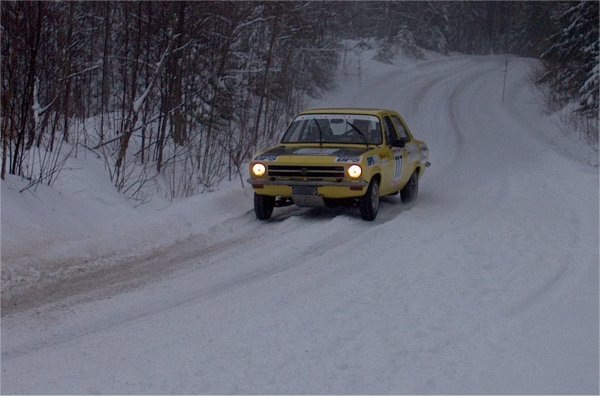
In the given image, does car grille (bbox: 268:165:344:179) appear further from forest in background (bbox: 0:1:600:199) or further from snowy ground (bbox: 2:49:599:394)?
forest in background (bbox: 0:1:600:199)

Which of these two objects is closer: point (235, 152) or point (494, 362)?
point (494, 362)

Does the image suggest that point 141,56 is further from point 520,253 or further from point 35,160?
point 520,253

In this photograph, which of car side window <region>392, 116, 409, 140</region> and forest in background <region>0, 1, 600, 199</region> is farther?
car side window <region>392, 116, 409, 140</region>

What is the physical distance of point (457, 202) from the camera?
40.9 feet

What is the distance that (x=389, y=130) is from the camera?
1204 centimetres

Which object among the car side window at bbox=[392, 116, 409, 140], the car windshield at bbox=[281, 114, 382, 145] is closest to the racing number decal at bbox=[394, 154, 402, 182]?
the car windshield at bbox=[281, 114, 382, 145]

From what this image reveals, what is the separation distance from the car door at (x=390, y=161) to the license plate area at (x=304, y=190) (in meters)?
1.24

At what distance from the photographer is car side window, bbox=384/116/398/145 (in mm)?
11679

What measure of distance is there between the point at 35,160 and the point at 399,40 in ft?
156

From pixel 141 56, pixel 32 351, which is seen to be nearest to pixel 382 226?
pixel 32 351

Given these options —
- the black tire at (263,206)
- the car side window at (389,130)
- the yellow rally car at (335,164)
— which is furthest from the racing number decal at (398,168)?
the black tire at (263,206)

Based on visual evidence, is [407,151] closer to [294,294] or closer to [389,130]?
[389,130]

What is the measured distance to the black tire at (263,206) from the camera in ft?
35.1

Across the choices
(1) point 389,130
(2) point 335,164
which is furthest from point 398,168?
(2) point 335,164
